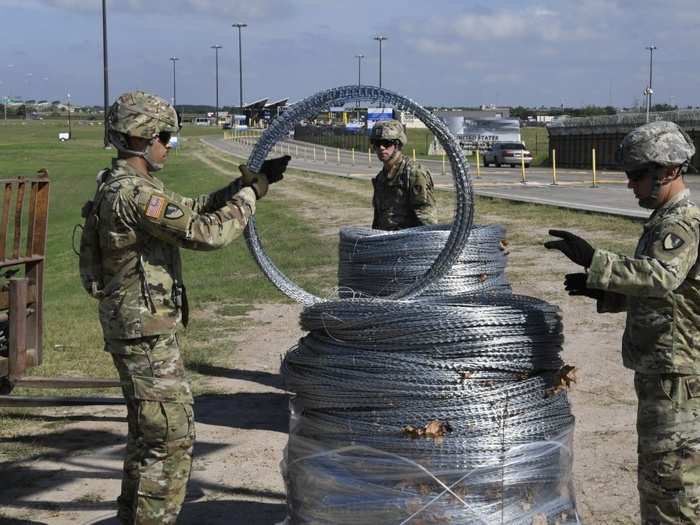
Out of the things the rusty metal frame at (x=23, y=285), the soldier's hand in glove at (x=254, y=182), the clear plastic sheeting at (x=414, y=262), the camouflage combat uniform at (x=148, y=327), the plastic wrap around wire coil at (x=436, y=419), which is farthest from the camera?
the clear plastic sheeting at (x=414, y=262)

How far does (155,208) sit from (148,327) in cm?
55

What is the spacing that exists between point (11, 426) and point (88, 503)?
1.96 metres

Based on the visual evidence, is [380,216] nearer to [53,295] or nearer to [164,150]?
[164,150]

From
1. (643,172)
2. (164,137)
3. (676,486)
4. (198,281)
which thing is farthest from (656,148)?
(198,281)

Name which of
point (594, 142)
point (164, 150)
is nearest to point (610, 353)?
point (164, 150)

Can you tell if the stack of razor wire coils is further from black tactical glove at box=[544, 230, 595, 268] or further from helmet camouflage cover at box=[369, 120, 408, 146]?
helmet camouflage cover at box=[369, 120, 408, 146]

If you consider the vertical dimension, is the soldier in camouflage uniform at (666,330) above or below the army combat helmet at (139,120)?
below

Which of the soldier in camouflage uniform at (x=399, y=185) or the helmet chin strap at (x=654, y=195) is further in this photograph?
the soldier in camouflage uniform at (x=399, y=185)

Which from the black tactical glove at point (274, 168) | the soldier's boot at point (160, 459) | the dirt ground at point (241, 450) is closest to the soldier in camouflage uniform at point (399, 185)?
the dirt ground at point (241, 450)

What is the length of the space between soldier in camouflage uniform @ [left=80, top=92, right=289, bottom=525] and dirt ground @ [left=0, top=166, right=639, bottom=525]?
0.99 m

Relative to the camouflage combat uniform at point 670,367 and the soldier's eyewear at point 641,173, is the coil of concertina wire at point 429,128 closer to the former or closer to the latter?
the soldier's eyewear at point 641,173

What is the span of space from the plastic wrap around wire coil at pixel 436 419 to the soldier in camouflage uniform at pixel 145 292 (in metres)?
0.60

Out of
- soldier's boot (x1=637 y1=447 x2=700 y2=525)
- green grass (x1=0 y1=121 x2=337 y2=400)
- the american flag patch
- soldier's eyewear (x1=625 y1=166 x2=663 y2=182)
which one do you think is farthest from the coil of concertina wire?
green grass (x1=0 y1=121 x2=337 y2=400)

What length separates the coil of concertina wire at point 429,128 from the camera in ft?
18.5
